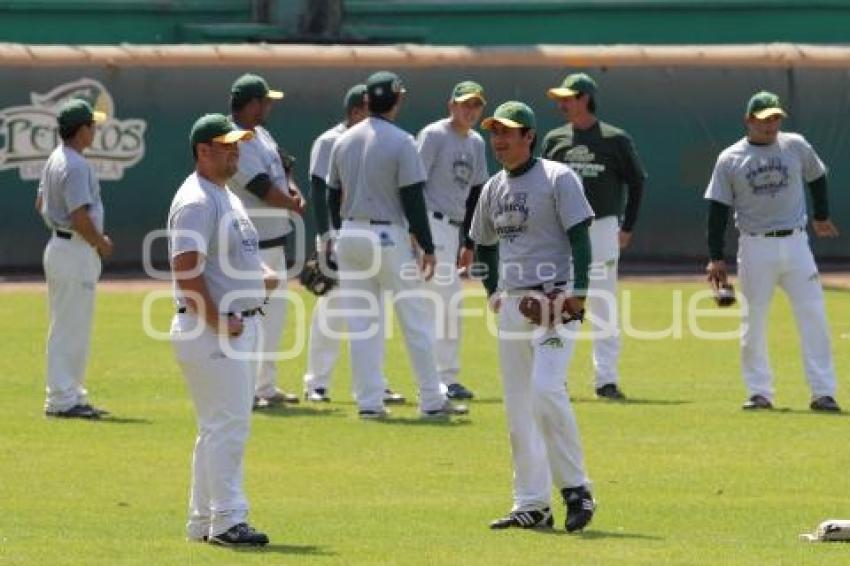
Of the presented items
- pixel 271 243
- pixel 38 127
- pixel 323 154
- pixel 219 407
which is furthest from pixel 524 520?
pixel 38 127

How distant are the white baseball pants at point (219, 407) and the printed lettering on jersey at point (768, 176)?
6.14 meters

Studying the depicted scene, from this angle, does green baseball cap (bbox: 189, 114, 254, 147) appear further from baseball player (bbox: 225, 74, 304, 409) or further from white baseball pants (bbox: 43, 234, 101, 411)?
white baseball pants (bbox: 43, 234, 101, 411)

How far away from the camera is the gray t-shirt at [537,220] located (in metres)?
11.6

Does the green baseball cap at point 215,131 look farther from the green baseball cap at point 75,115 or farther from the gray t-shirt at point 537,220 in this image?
the green baseball cap at point 75,115

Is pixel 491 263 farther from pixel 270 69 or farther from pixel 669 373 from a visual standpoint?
pixel 270 69

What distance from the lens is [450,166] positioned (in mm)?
17062

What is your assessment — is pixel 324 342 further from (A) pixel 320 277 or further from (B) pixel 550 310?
(B) pixel 550 310

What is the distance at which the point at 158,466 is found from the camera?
1372 centimetres

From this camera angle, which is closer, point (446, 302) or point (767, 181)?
point (767, 181)

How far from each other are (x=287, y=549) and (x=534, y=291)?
6.28 ft

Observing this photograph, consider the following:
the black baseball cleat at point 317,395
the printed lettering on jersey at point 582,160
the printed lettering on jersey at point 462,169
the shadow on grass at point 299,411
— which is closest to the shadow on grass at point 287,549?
the shadow on grass at point 299,411

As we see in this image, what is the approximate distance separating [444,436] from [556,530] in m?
3.47

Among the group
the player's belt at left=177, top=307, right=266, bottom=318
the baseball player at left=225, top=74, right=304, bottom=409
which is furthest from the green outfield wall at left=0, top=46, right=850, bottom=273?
the player's belt at left=177, top=307, right=266, bottom=318

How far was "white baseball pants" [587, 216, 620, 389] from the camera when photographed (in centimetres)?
1686
